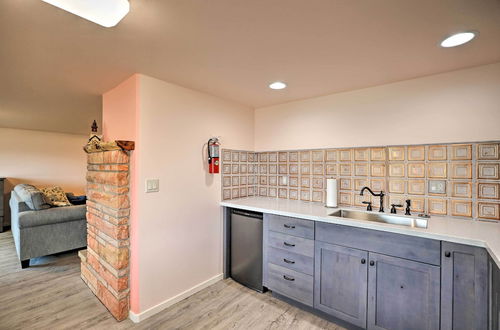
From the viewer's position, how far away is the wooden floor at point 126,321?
1.88 m

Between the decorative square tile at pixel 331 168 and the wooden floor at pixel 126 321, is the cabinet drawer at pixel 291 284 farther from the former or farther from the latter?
the decorative square tile at pixel 331 168

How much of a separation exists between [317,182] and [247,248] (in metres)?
1.12

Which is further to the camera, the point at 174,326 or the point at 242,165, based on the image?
the point at 242,165

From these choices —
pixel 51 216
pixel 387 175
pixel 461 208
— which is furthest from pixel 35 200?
pixel 461 208

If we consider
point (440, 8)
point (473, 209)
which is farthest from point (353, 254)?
point (440, 8)

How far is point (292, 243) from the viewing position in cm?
211

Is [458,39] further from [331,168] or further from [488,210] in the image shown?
[331,168]

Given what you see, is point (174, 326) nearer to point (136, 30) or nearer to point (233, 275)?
point (233, 275)

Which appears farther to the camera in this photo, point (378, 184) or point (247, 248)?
point (247, 248)

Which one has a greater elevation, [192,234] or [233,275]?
[192,234]

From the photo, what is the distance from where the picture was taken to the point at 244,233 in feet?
8.20

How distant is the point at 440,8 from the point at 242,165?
2288 mm

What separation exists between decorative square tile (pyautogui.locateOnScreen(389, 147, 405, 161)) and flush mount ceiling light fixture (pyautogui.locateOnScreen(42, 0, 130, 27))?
2.36m

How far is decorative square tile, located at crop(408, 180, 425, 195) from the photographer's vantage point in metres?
2.03
